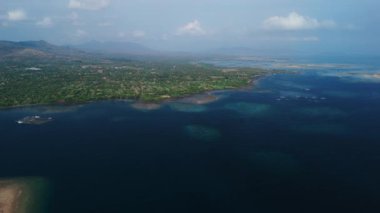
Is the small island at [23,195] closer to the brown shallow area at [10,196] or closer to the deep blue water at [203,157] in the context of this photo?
the brown shallow area at [10,196]

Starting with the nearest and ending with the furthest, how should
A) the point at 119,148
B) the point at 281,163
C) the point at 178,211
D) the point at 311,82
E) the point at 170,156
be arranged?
the point at 178,211, the point at 281,163, the point at 170,156, the point at 119,148, the point at 311,82

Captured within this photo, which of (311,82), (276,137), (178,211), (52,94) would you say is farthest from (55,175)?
(311,82)

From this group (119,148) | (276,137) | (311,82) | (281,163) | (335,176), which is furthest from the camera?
(311,82)

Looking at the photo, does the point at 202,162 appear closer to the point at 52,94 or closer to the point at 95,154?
the point at 95,154

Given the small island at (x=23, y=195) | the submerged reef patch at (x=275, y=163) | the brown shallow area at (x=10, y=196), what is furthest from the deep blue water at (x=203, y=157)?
the brown shallow area at (x=10, y=196)

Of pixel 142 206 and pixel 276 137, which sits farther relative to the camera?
pixel 276 137

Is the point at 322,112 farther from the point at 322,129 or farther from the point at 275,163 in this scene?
the point at 275,163
